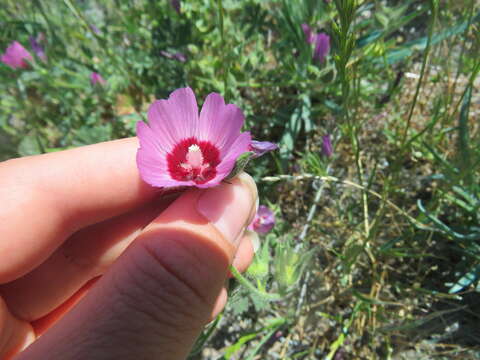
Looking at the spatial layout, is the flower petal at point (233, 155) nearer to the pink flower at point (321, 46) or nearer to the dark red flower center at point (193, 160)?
the dark red flower center at point (193, 160)

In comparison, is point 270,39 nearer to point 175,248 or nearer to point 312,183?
A: point 312,183

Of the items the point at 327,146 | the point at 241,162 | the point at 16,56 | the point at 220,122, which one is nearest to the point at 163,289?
the point at 241,162

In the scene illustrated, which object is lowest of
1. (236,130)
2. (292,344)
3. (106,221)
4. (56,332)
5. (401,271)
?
(292,344)

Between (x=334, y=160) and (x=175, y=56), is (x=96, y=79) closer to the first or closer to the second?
(x=175, y=56)

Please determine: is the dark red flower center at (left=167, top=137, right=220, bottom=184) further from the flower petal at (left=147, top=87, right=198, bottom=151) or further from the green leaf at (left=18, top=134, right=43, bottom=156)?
the green leaf at (left=18, top=134, right=43, bottom=156)

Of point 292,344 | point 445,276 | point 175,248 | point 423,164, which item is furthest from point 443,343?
point 175,248
